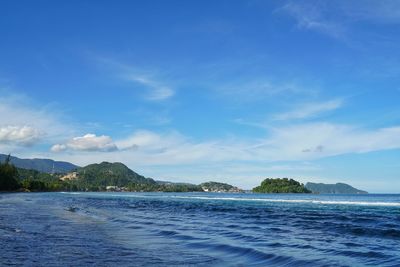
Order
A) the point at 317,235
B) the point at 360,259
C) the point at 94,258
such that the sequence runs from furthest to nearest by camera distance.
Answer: the point at 317,235 < the point at 360,259 < the point at 94,258

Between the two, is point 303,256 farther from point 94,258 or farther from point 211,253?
point 94,258

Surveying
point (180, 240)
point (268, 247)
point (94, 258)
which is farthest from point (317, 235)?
point (94, 258)

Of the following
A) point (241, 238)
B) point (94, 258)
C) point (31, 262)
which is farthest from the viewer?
point (241, 238)

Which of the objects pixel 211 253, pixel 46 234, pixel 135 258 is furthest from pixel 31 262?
pixel 46 234

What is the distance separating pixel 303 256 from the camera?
64.0ft

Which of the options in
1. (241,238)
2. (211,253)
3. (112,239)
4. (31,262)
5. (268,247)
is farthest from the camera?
(241,238)

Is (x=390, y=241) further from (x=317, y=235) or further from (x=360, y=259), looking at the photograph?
(x=360, y=259)

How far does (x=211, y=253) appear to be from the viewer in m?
20.2

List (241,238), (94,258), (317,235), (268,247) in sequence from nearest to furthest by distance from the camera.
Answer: (94,258) < (268,247) < (241,238) < (317,235)

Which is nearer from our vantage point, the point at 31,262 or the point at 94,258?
the point at 31,262

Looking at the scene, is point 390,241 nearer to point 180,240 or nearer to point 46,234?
point 180,240

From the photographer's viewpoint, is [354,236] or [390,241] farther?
[354,236]

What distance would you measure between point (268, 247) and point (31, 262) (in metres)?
11.6

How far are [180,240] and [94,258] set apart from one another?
8512 mm
